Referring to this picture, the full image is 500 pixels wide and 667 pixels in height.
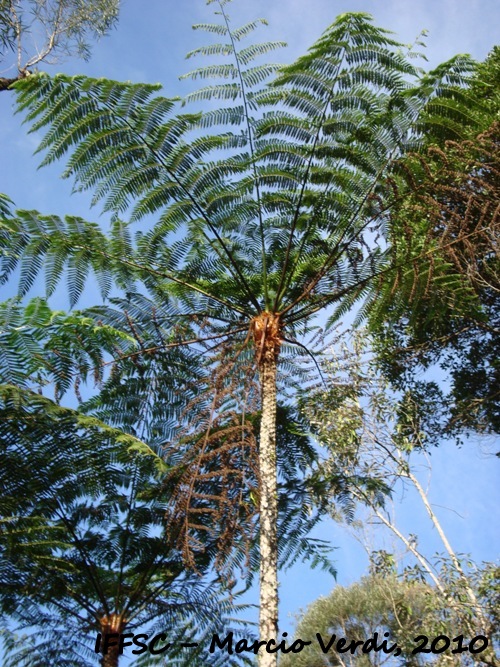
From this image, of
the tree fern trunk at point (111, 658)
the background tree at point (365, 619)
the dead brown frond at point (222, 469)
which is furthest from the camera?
the background tree at point (365, 619)

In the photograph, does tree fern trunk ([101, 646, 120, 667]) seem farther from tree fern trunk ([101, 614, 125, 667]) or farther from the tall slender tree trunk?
the tall slender tree trunk

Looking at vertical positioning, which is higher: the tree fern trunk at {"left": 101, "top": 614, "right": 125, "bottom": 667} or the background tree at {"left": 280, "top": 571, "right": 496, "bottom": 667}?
the background tree at {"left": 280, "top": 571, "right": 496, "bottom": 667}

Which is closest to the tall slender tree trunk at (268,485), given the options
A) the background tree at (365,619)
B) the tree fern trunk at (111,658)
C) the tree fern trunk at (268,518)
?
the tree fern trunk at (268,518)

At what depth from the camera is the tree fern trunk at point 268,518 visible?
348 cm

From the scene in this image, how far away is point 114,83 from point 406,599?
6574 mm

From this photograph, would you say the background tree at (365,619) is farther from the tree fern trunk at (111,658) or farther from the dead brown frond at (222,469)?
the dead brown frond at (222,469)

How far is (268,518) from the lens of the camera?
3.79 m

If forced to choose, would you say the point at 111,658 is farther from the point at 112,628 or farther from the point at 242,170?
the point at 242,170

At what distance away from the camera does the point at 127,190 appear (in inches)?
197

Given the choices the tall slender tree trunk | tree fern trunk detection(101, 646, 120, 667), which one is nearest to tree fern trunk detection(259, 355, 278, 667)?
the tall slender tree trunk

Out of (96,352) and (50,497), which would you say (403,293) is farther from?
(50,497)

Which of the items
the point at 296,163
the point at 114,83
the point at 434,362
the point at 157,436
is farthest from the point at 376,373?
the point at 114,83

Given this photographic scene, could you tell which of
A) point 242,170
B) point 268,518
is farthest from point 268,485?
point 242,170

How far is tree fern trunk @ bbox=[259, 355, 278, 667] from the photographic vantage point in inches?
137
